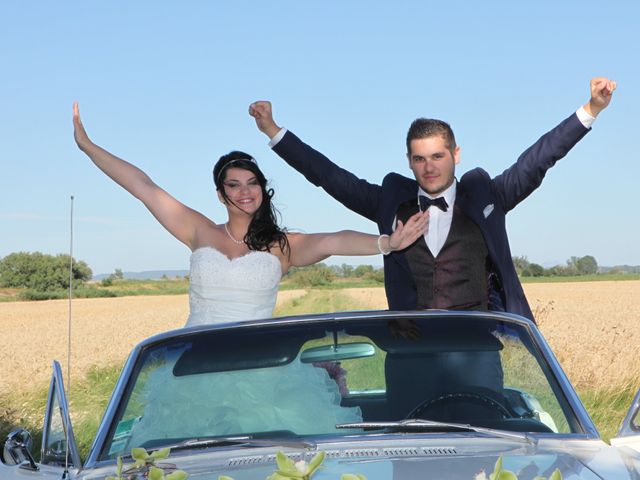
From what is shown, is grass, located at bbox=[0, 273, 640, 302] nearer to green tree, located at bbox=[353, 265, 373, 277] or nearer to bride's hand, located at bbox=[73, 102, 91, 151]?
green tree, located at bbox=[353, 265, 373, 277]

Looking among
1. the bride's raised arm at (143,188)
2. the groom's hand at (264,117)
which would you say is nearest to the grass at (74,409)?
the bride's raised arm at (143,188)

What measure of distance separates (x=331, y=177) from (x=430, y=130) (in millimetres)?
706

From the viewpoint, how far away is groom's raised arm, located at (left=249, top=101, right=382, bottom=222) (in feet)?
17.8

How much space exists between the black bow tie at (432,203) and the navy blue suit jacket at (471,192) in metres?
0.08

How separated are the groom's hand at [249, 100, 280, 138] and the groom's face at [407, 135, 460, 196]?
0.90 metres

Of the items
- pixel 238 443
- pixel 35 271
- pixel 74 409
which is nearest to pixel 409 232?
pixel 238 443

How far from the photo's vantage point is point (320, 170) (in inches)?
216

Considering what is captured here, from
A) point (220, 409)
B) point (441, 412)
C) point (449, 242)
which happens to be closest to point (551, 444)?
point (441, 412)

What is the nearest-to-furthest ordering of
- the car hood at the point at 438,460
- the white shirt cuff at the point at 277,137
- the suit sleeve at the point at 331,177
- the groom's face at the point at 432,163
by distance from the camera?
the car hood at the point at 438,460
the groom's face at the point at 432,163
the suit sleeve at the point at 331,177
the white shirt cuff at the point at 277,137

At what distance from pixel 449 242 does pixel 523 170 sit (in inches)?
23.9

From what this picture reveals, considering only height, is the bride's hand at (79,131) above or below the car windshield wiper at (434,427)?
above

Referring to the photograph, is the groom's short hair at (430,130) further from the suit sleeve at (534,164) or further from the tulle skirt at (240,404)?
the tulle skirt at (240,404)

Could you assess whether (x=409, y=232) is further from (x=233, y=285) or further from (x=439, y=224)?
(x=233, y=285)

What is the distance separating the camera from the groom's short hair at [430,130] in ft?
16.3
